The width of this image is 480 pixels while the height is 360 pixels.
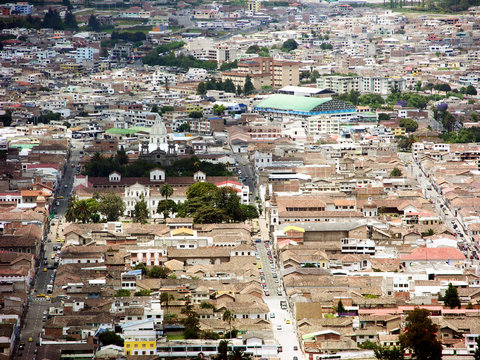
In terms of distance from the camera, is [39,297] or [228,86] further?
[228,86]

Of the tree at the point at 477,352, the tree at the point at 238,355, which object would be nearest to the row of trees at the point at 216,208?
the tree at the point at 238,355

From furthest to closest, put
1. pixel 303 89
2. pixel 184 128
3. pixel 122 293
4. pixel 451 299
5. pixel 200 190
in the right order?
1. pixel 303 89
2. pixel 184 128
3. pixel 200 190
4. pixel 122 293
5. pixel 451 299

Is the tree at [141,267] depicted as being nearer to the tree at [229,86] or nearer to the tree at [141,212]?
the tree at [141,212]

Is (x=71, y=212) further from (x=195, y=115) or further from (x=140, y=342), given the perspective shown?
(x=195, y=115)

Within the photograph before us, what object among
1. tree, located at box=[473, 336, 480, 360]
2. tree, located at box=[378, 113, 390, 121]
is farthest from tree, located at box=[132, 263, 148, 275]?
tree, located at box=[378, 113, 390, 121]

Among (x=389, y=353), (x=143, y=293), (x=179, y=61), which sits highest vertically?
(x=389, y=353)

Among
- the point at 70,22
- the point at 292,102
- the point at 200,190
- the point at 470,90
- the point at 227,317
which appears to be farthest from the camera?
the point at 70,22

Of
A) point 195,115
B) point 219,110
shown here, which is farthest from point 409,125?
point 195,115
